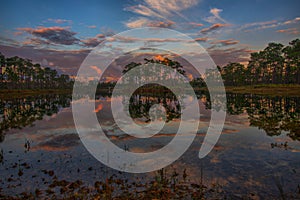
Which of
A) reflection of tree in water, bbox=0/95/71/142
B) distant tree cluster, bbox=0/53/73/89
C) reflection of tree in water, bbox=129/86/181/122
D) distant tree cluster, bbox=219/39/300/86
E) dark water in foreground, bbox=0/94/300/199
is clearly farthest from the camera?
distant tree cluster, bbox=0/53/73/89

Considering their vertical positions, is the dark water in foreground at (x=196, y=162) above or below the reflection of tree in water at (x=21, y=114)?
below

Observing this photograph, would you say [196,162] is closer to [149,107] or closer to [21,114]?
[149,107]

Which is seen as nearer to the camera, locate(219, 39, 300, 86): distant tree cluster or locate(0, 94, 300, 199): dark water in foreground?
locate(0, 94, 300, 199): dark water in foreground

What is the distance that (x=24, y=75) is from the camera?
4813 inches

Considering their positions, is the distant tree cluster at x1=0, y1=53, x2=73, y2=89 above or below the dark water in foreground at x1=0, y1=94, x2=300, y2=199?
above

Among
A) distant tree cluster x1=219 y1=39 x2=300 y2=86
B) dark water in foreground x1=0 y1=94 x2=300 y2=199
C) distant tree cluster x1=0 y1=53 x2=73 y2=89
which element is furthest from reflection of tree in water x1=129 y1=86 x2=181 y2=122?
distant tree cluster x1=0 y1=53 x2=73 y2=89

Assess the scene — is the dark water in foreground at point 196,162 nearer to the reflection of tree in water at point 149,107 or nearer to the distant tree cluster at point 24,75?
the reflection of tree in water at point 149,107

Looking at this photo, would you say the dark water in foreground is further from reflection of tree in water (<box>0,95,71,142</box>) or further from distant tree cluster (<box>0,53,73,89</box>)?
distant tree cluster (<box>0,53,73,89</box>)

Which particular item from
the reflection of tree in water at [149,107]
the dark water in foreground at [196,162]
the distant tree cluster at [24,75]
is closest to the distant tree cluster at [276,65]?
the reflection of tree in water at [149,107]

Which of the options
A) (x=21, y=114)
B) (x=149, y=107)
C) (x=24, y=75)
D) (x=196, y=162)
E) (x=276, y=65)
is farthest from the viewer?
(x=24, y=75)

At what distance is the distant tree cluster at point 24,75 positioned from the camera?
328 feet

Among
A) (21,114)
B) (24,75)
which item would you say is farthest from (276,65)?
(24,75)

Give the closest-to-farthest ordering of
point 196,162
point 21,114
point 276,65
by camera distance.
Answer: point 196,162
point 21,114
point 276,65

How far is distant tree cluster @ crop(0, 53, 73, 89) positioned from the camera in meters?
100
